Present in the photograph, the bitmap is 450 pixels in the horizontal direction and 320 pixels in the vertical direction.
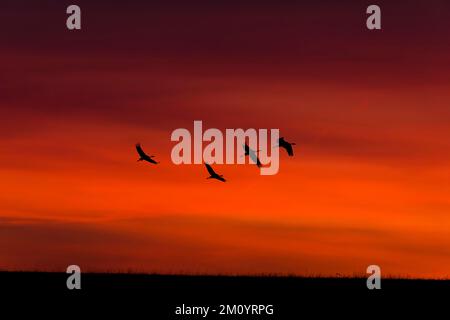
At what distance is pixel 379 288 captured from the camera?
67.6m

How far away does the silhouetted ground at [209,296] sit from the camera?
5474 centimetres

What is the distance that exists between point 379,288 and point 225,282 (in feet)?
37.6

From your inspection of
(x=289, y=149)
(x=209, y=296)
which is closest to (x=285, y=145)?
(x=289, y=149)

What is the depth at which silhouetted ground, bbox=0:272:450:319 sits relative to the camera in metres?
54.7

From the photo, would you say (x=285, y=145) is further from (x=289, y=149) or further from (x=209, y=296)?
(x=209, y=296)

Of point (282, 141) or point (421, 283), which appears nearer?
point (282, 141)

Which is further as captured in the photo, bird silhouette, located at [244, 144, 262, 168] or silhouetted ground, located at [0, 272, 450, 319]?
bird silhouette, located at [244, 144, 262, 168]

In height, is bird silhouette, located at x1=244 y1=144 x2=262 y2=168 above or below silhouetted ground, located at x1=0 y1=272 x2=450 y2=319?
above
